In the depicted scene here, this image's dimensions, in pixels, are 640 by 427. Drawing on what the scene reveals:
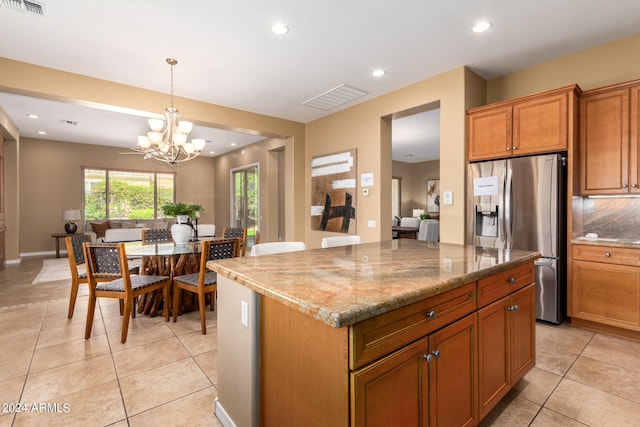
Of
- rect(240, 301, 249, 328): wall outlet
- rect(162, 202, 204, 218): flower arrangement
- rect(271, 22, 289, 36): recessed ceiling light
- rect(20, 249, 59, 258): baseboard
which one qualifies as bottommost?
rect(20, 249, 59, 258): baseboard

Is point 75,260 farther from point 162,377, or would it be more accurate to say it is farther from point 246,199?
point 246,199

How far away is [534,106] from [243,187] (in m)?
6.74

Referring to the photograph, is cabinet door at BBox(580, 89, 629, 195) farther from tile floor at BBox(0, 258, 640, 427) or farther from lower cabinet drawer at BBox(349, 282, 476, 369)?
lower cabinet drawer at BBox(349, 282, 476, 369)

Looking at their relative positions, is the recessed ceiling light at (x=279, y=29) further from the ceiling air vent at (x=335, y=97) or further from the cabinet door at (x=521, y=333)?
the cabinet door at (x=521, y=333)

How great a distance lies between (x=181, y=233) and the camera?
3818mm

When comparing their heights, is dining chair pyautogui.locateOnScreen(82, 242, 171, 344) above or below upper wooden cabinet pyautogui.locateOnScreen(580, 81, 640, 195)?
below

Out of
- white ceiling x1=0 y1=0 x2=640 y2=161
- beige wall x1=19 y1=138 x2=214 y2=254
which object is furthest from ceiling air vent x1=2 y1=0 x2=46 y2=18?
beige wall x1=19 y1=138 x2=214 y2=254

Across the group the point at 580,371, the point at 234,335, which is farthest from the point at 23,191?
the point at 580,371

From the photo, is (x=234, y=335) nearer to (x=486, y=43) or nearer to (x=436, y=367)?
(x=436, y=367)

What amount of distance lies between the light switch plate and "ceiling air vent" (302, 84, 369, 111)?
172cm

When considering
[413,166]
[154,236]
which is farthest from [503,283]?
[413,166]

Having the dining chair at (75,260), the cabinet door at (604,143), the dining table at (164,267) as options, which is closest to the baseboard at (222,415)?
the dining table at (164,267)

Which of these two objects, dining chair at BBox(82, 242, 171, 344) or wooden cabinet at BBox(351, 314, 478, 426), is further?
dining chair at BBox(82, 242, 171, 344)

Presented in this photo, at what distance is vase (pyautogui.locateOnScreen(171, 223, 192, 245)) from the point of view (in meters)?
3.82
